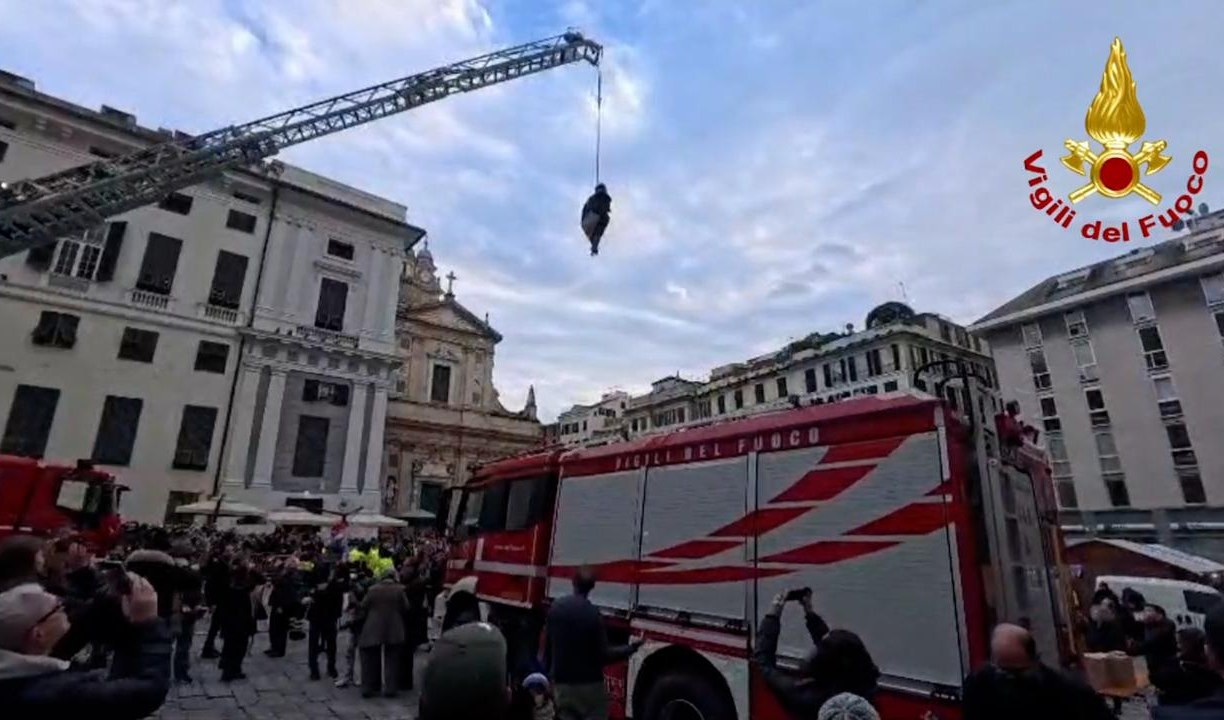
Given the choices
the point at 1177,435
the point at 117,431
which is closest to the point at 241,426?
the point at 117,431

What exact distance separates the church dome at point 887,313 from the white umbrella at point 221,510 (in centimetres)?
4201

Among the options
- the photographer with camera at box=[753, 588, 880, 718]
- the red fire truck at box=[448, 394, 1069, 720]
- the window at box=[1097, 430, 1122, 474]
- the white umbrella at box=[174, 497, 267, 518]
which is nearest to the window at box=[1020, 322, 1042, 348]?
the window at box=[1097, 430, 1122, 474]

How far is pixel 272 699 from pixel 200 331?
24.1m

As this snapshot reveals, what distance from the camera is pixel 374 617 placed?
8602 millimetres

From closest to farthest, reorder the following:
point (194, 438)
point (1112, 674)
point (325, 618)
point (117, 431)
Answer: point (1112, 674) → point (325, 618) → point (117, 431) → point (194, 438)

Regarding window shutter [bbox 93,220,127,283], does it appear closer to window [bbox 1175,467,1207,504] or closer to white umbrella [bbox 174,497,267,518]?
white umbrella [bbox 174,497,267,518]

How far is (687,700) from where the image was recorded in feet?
18.5

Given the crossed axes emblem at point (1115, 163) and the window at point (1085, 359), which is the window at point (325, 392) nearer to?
the crossed axes emblem at point (1115, 163)

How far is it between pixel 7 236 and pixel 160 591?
16.2m

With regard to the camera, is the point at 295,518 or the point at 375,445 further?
the point at 375,445

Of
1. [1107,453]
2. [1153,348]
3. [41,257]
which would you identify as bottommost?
[1107,453]

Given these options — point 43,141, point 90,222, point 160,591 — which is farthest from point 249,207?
point 160,591

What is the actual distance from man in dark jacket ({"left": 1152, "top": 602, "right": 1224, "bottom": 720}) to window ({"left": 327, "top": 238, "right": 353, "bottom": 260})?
3477 cm

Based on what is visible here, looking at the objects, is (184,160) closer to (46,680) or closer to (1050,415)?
(46,680)
